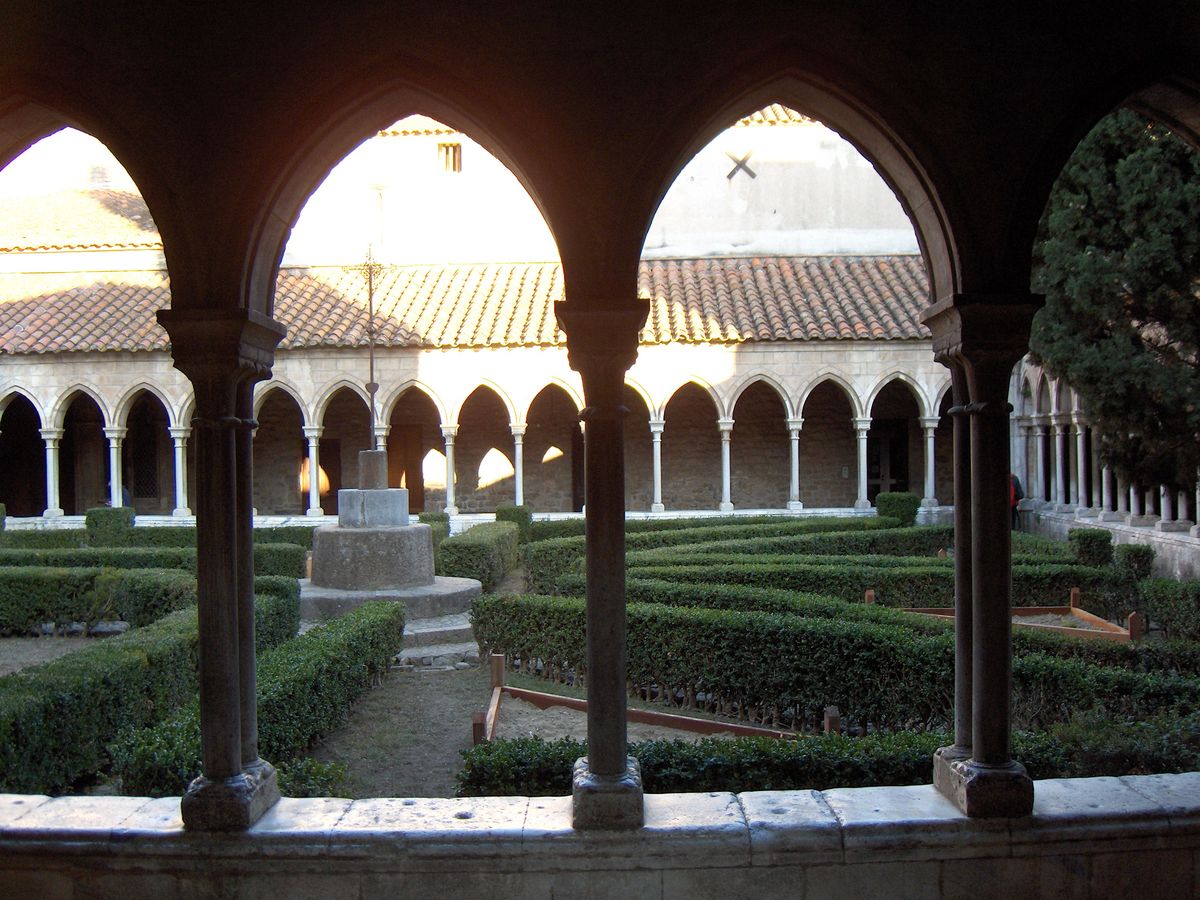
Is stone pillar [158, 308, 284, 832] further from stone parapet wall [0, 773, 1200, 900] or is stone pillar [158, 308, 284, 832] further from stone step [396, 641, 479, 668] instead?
stone step [396, 641, 479, 668]

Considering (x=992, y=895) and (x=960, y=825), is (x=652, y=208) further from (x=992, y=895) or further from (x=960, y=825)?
(x=992, y=895)

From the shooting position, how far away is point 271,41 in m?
3.55

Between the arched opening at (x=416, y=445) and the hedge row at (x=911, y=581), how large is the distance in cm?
1154

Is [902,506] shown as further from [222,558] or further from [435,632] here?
[222,558]

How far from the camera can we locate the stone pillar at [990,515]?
11.6 ft

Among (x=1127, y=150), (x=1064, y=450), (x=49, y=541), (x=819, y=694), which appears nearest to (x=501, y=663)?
(x=819, y=694)

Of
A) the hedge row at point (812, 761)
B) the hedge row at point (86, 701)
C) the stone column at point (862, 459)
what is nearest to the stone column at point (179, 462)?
the hedge row at point (86, 701)

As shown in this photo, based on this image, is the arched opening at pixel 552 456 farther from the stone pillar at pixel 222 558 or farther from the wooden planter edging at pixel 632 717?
the stone pillar at pixel 222 558

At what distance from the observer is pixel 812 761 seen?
4.20 meters

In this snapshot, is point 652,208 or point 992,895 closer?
point 992,895

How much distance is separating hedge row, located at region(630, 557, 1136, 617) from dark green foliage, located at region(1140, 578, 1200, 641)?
47 centimetres

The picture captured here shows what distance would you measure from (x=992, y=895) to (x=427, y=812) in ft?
6.26

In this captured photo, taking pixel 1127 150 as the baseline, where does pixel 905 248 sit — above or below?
above

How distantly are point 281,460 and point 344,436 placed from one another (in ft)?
4.57
